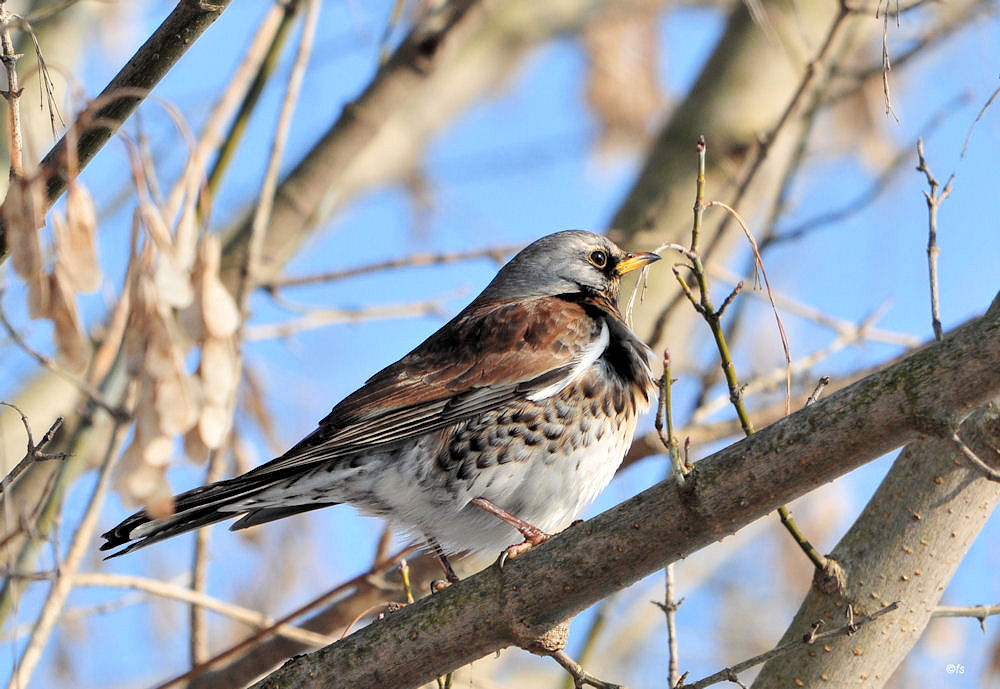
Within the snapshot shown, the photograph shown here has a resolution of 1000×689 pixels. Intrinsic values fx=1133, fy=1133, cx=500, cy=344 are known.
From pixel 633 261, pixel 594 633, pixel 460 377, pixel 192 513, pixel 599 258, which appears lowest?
pixel 594 633

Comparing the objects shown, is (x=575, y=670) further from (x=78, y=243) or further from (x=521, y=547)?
(x=78, y=243)

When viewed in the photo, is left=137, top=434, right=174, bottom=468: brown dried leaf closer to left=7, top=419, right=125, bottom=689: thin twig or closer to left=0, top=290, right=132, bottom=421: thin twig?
left=0, top=290, right=132, bottom=421: thin twig

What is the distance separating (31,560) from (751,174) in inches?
126

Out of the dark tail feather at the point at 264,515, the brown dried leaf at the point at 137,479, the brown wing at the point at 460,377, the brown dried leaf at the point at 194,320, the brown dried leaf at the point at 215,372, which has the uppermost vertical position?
the brown wing at the point at 460,377

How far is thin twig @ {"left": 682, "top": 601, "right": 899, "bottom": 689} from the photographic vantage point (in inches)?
105

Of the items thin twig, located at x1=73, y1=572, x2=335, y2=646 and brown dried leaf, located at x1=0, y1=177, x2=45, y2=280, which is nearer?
brown dried leaf, located at x1=0, y1=177, x2=45, y2=280

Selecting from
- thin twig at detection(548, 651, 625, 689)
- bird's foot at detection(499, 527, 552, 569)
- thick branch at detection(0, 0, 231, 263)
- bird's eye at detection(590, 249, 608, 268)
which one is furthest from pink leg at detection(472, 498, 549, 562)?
thick branch at detection(0, 0, 231, 263)

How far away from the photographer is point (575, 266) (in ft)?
16.7

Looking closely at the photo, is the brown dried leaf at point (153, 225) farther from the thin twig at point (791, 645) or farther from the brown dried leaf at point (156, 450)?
the thin twig at point (791, 645)

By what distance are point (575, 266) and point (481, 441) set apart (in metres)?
1.34

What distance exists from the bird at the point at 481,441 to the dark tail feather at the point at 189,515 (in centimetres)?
5

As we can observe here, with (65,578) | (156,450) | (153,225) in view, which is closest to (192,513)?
(65,578)

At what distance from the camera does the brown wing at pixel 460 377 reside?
3982 mm

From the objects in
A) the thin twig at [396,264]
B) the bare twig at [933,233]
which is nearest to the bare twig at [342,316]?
the thin twig at [396,264]
